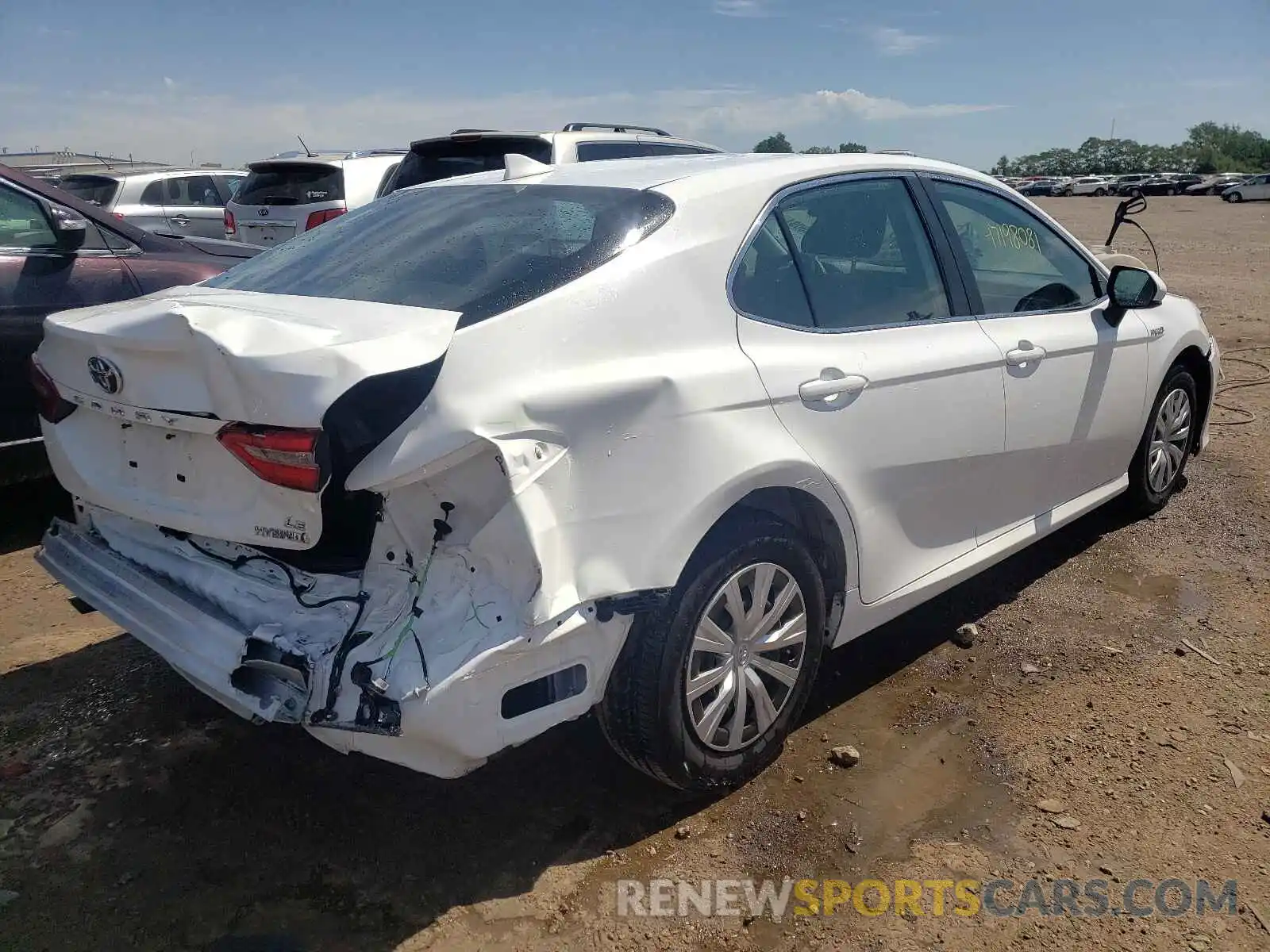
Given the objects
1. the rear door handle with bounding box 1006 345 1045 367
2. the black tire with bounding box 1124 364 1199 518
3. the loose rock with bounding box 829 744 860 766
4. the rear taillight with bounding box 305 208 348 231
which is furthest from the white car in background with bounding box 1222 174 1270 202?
the loose rock with bounding box 829 744 860 766

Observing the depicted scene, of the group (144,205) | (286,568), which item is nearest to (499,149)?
(286,568)

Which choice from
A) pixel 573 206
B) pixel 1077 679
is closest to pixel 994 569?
pixel 1077 679

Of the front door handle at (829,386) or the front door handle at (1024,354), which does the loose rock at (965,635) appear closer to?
the front door handle at (1024,354)

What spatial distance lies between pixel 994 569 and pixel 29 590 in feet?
13.9

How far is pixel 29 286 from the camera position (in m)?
4.73

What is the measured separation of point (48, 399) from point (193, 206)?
11326 mm

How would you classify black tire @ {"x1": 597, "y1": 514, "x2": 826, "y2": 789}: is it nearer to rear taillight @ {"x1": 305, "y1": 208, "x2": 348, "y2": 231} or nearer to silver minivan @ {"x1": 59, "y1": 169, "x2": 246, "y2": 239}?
rear taillight @ {"x1": 305, "y1": 208, "x2": 348, "y2": 231}

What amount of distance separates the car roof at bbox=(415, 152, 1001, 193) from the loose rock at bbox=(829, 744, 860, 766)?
173 cm

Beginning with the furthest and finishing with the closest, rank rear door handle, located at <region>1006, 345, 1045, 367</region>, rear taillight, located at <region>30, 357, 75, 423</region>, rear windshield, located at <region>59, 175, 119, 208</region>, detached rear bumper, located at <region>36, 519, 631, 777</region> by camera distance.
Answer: rear windshield, located at <region>59, 175, 119, 208</region>, rear door handle, located at <region>1006, 345, 1045, 367</region>, rear taillight, located at <region>30, 357, 75, 423</region>, detached rear bumper, located at <region>36, 519, 631, 777</region>

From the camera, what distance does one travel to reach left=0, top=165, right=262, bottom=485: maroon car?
4.64 metres

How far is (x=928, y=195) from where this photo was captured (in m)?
3.48

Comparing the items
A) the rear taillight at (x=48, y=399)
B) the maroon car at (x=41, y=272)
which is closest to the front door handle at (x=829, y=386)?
the rear taillight at (x=48, y=399)

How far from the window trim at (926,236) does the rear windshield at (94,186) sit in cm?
1151

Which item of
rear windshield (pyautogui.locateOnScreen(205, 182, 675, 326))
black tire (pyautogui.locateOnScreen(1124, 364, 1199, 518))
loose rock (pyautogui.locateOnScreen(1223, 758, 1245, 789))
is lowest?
loose rock (pyautogui.locateOnScreen(1223, 758, 1245, 789))
